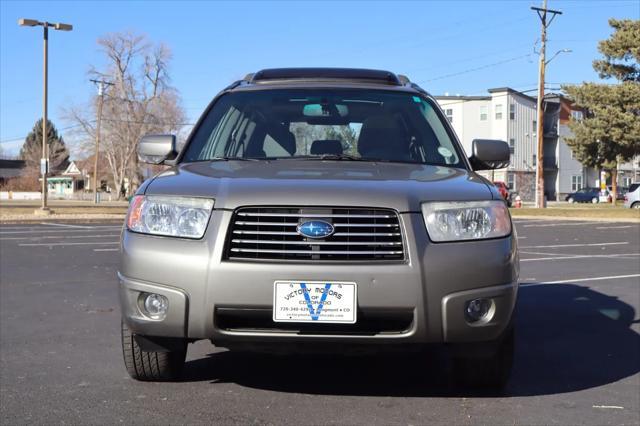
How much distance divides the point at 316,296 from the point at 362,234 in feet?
1.17

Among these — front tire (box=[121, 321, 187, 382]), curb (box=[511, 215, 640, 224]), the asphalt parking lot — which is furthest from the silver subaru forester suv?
curb (box=[511, 215, 640, 224])

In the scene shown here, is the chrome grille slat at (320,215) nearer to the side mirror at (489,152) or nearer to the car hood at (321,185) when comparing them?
the car hood at (321,185)

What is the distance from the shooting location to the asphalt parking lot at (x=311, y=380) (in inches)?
146

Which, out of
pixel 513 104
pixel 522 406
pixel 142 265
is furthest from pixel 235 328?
pixel 513 104

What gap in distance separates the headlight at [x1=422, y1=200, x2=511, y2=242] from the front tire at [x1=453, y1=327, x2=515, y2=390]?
1.97 ft

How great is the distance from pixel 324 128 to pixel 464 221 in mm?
1597

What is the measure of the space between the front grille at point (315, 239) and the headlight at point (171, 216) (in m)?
0.18

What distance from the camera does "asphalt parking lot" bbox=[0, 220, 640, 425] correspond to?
3699 millimetres

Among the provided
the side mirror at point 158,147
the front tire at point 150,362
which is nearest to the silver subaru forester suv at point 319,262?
the front tire at point 150,362

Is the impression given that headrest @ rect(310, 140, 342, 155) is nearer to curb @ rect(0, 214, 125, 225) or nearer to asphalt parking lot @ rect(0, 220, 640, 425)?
Answer: asphalt parking lot @ rect(0, 220, 640, 425)

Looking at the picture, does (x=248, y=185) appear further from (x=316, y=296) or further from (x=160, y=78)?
(x=160, y=78)

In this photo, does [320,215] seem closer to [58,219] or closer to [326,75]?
[326,75]

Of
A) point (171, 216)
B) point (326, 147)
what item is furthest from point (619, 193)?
point (171, 216)

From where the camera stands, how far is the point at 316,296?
337cm
